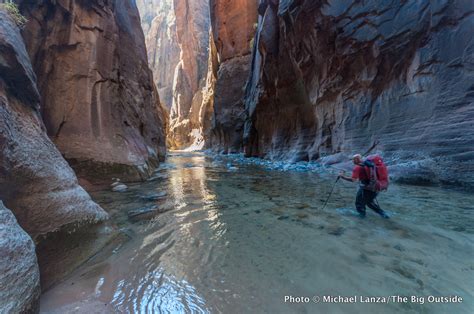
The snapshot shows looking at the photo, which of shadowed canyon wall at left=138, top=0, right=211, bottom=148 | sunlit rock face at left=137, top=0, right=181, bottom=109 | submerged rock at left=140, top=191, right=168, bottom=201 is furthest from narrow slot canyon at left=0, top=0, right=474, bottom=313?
sunlit rock face at left=137, top=0, right=181, bottom=109

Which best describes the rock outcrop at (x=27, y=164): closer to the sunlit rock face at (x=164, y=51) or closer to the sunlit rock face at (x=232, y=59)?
the sunlit rock face at (x=232, y=59)

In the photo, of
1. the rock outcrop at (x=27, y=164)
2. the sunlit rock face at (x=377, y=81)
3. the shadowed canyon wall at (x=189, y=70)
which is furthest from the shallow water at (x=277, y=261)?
the shadowed canyon wall at (x=189, y=70)

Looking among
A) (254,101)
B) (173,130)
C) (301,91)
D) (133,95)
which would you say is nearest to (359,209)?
(133,95)

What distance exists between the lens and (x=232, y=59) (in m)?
28.7

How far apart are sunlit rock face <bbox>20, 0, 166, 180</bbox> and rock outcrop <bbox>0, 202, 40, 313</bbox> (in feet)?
20.4

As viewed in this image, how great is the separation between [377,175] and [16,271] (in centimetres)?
472

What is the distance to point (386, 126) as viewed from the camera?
359 inches

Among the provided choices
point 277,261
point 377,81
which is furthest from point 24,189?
point 377,81

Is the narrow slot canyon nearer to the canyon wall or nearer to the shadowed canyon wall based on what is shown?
the canyon wall

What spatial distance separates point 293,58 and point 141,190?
12582 mm

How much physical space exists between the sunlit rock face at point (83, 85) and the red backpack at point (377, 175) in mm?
7451

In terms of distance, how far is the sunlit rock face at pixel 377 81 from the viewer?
696cm

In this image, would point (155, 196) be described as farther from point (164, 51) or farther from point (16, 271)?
point (164, 51)

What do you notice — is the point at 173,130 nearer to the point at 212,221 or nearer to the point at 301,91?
the point at 301,91
